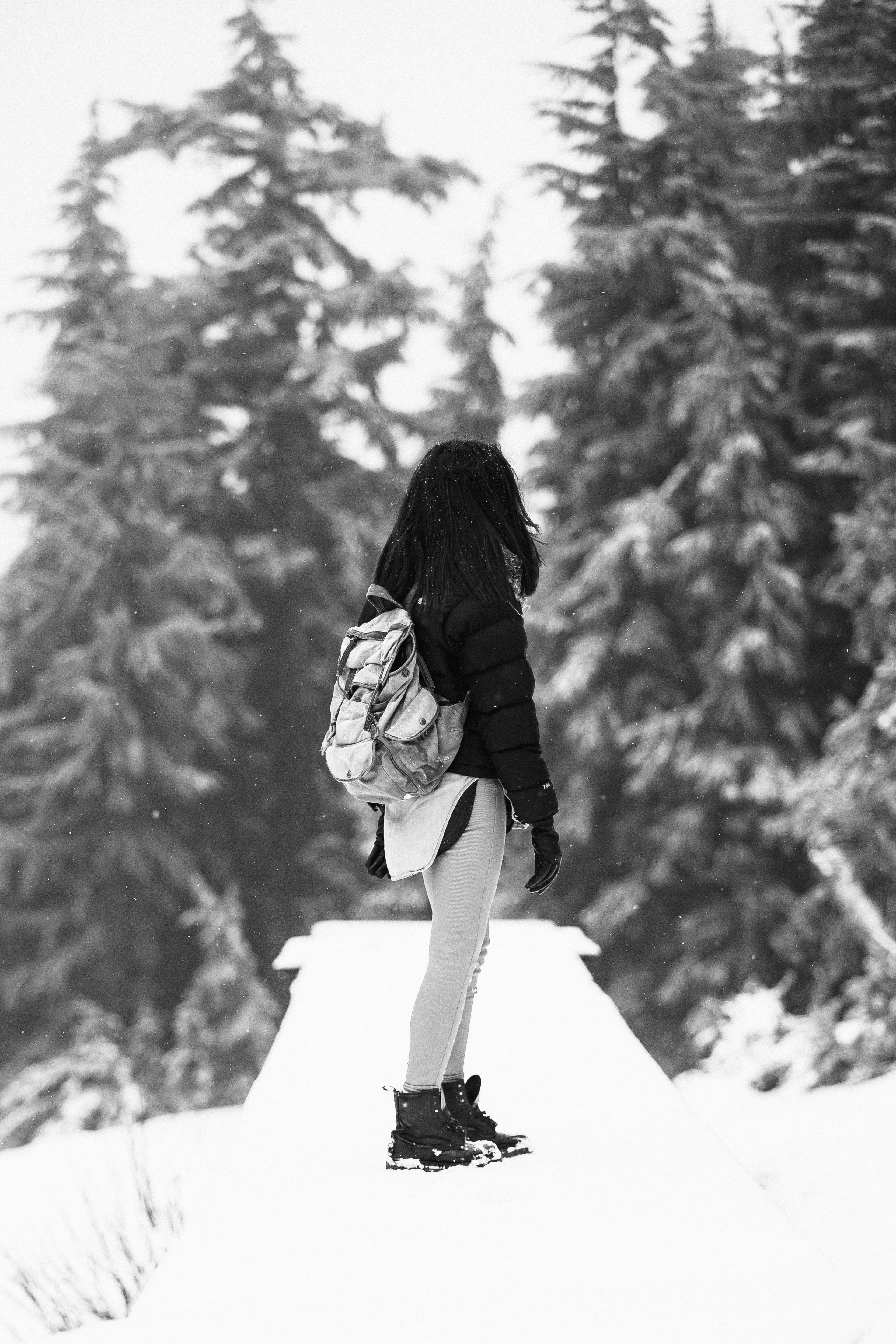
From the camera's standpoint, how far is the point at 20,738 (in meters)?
11.3

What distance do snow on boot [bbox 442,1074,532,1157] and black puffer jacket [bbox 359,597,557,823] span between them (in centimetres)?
70

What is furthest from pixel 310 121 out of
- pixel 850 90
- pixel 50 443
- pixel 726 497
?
pixel 726 497

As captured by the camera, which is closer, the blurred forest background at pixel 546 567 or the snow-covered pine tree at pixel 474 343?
the blurred forest background at pixel 546 567

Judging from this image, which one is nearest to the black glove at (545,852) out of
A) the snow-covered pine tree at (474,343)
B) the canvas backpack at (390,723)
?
the canvas backpack at (390,723)

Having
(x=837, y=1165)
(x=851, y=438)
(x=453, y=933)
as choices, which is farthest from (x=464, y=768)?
(x=851, y=438)

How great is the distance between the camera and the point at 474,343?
12211 mm

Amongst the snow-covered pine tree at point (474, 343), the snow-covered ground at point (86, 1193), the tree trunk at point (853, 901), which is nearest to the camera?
the snow-covered ground at point (86, 1193)

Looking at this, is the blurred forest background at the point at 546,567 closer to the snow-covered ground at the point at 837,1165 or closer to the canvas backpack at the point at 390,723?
the snow-covered ground at the point at 837,1165

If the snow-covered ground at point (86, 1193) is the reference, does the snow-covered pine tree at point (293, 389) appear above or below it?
above

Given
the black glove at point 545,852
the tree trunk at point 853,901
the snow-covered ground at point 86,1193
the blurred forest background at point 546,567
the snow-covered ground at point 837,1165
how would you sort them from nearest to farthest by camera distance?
the black glove at point 545,852
the snow-covered ground at point 837,1165
the snow-covered ground at point 86,1193
the tree trunk at point 853,901
the blurred forest background at point 546,567

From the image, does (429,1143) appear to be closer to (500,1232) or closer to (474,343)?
(500,1232)

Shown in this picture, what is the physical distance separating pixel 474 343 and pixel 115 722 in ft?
17.1

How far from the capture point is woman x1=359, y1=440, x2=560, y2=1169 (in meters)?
2.42

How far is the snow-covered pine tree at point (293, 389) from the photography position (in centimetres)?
1181
